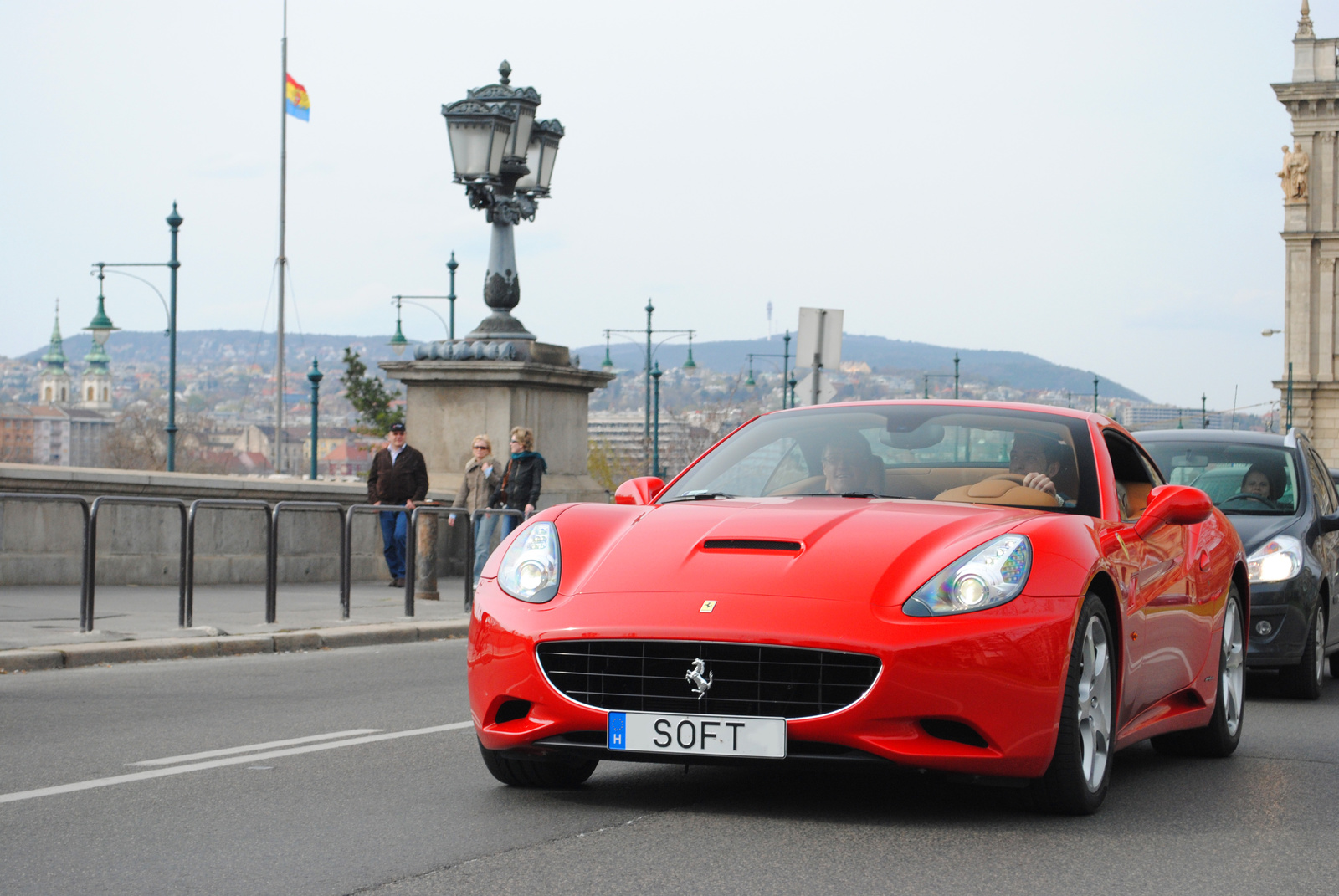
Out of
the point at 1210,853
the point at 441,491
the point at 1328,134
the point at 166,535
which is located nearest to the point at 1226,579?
the point at 1210,853

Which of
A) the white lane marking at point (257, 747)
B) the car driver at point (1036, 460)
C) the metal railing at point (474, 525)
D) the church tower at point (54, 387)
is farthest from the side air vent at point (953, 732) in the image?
the church tower at point (54, 387)

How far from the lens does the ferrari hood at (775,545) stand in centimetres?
507

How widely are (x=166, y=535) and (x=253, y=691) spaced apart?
13.4ft

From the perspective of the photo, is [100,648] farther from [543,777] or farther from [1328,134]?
[1328,134]

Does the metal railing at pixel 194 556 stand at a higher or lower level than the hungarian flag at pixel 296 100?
lower

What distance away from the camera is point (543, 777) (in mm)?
5738

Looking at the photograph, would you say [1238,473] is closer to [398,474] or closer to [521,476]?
[521,476]

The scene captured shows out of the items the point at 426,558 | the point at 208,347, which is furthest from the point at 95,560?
the point at 208,347

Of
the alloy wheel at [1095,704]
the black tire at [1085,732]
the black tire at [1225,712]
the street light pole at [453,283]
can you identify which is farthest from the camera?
the street light pole at [453,283]

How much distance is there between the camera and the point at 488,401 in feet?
65.8

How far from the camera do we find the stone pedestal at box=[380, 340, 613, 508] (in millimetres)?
19984

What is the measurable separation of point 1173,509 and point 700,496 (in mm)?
1748

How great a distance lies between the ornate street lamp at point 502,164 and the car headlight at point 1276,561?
456 inches

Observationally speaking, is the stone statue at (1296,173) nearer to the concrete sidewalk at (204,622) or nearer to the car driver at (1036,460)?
the concrete sidewalk at (204,622)
